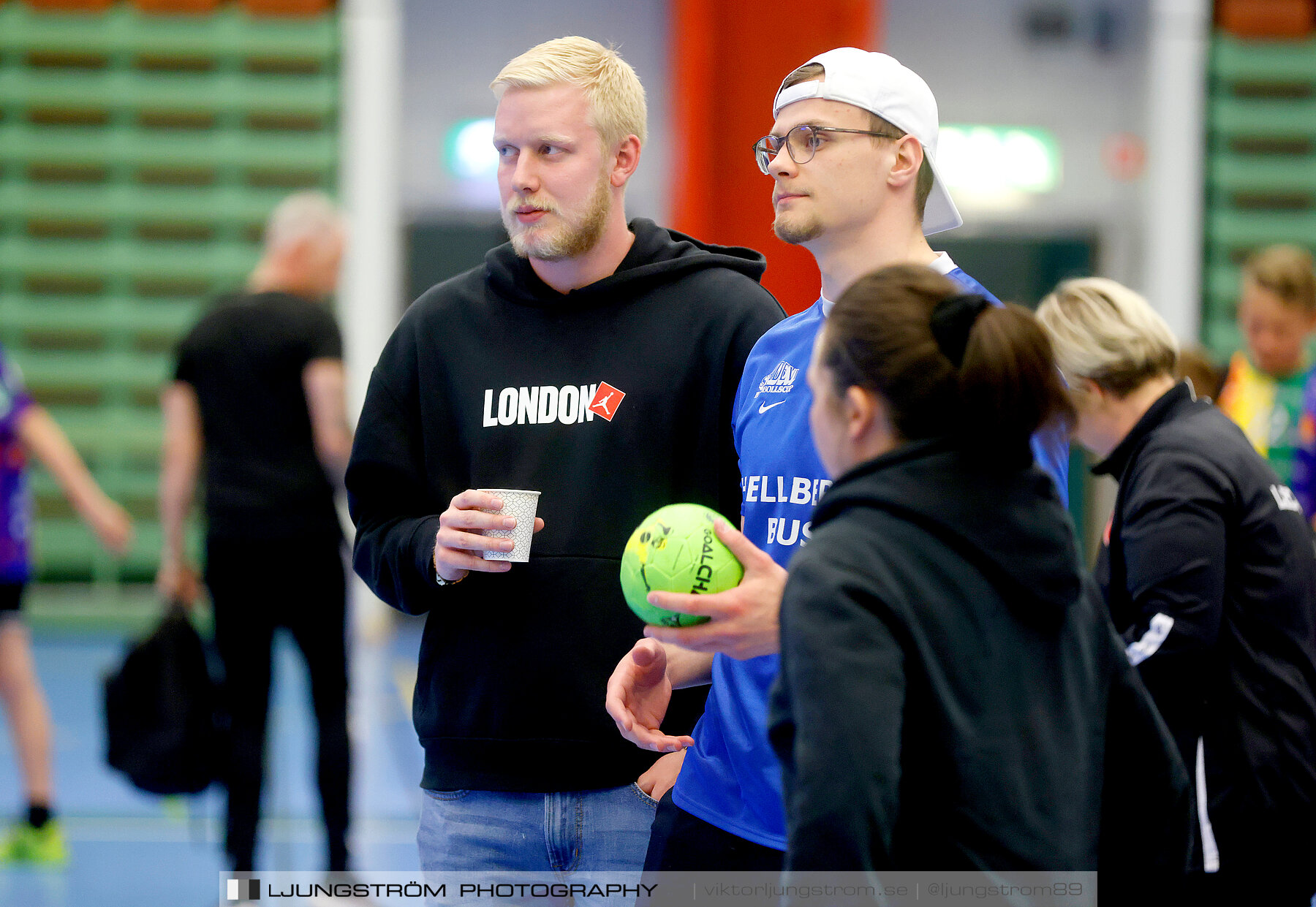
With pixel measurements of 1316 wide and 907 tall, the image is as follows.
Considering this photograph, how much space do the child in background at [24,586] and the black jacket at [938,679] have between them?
3613 mm

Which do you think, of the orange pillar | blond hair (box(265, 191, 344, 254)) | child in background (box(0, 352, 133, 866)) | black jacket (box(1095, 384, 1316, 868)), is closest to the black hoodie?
black jacket (box(1095, 384, 1316, 868))

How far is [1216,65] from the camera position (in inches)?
344

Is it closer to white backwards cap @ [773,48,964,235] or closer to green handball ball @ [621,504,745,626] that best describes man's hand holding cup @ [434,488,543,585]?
green handball ball @ [621,504,745,626]

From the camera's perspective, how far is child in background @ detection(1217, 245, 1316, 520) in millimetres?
4367

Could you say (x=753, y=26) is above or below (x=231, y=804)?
above

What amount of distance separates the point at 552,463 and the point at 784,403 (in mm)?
415

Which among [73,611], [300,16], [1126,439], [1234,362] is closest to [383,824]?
[1126,439]

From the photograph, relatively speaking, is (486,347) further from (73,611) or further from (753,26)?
(73,611)

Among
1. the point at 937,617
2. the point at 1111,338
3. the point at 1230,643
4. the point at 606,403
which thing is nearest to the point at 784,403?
the point at 606,403

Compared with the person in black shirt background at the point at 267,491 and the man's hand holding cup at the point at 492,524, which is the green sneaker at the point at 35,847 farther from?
the man's hand holding cup at the point at 492,524

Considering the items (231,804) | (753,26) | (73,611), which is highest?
(753,26)

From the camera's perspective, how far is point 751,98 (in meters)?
3.95

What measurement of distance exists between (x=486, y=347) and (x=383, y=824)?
2.98 m

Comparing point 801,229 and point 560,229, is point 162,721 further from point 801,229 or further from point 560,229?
point 801,229
